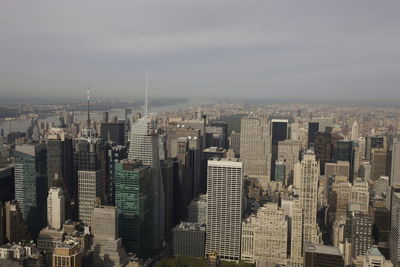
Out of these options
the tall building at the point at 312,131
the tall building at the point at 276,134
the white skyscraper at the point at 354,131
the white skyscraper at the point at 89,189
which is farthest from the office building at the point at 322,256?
the white skyscraper at the point at 89,189

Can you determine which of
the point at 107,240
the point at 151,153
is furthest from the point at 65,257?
the point at 151,153

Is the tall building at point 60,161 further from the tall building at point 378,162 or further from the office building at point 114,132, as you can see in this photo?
the tall building at point 378,162

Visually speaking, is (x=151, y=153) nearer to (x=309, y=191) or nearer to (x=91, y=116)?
(x=91, y=116)

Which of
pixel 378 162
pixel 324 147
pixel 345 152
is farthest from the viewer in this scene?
pixel 324 147

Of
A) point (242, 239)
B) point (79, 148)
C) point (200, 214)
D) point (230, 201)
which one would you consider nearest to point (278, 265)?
point (242, 239)

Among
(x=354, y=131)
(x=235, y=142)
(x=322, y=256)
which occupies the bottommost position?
(x=322, y=256)
